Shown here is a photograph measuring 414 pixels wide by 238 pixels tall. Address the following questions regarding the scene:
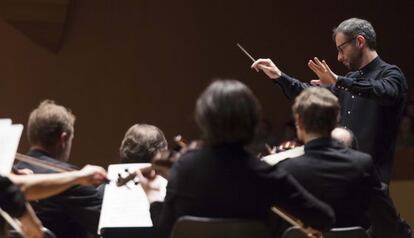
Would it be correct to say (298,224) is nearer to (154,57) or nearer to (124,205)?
(124,205)

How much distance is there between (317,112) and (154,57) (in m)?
3.37

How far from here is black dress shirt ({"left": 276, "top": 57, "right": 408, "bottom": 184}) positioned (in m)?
3.24

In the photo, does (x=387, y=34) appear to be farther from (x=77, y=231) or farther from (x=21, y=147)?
(x=77, y=231)

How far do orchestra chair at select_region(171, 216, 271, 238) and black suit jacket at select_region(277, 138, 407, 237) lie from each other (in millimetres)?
354

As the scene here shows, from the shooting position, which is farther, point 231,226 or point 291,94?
point 291,94

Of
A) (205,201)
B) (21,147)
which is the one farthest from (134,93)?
(205,201)

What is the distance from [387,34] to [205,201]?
4.39m

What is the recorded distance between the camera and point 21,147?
218 inches

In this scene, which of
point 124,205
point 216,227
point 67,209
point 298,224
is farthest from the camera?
point 124,205

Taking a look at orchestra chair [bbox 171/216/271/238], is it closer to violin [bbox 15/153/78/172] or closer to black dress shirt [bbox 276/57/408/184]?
violin [bbox 15/153/78/172]

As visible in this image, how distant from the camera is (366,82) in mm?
3166

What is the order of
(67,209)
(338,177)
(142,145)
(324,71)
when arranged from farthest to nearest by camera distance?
1. (324,71)
2. (142,145)
3. (67,209)
4. (338,177)

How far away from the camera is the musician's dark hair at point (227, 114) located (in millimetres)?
2209

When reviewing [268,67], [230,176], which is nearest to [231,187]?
[230,176]
